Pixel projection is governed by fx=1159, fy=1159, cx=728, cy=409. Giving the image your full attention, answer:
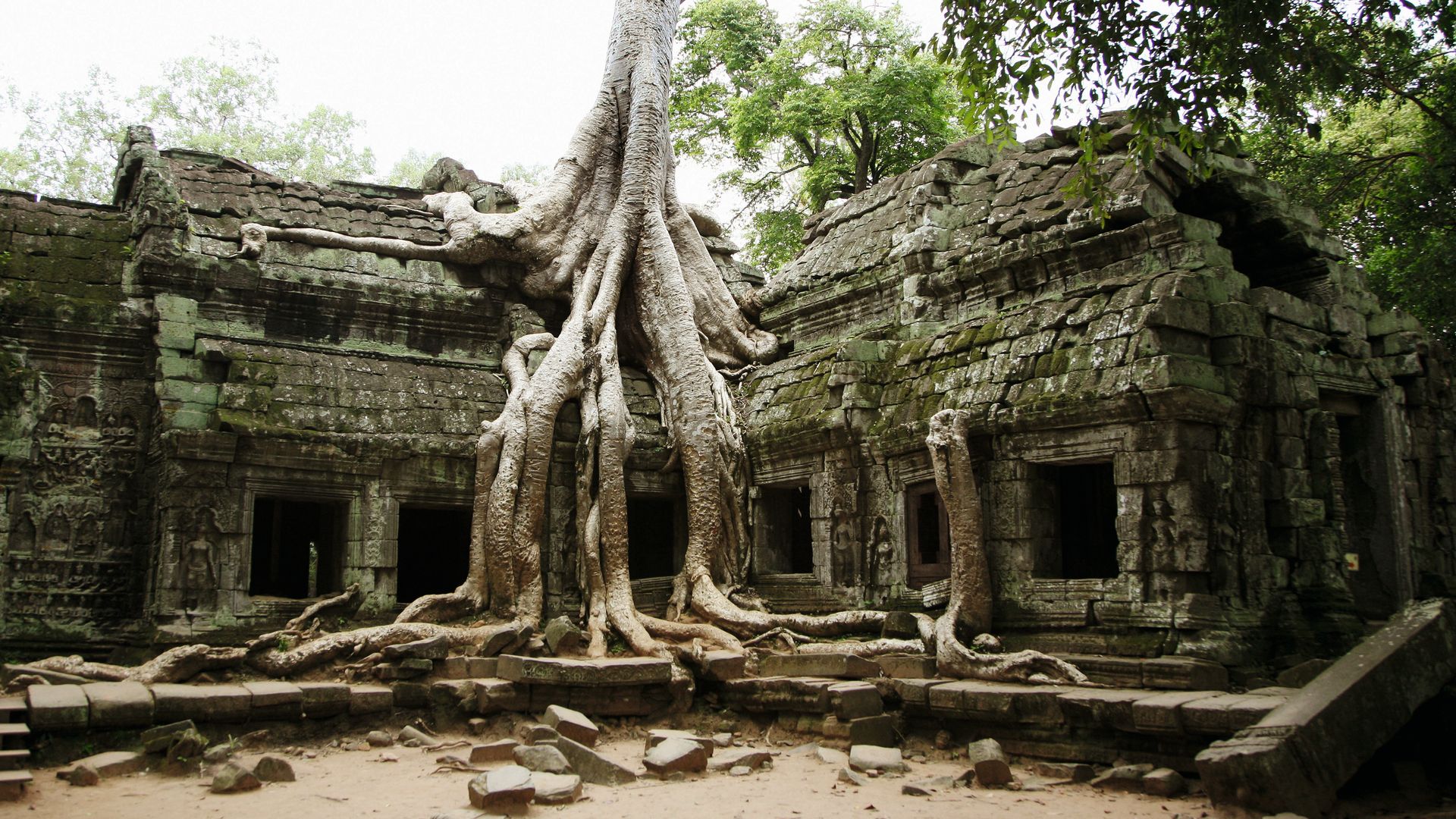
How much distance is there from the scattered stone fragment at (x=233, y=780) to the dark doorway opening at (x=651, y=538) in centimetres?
581

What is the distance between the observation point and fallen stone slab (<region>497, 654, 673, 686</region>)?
792 centimetres

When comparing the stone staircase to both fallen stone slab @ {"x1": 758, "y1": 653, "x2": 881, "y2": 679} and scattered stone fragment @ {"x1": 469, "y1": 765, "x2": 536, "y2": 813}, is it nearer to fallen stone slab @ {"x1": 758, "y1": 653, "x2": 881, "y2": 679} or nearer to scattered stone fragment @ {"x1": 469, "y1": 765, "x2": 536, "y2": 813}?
scattered stone fragment @ {"x1": 469, "y1": 765, "x2": 536, "y2": 813}

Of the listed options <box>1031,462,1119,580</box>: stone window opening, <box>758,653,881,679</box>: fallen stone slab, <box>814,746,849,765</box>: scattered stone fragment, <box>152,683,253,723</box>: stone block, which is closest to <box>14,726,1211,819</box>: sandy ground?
<box>814,746,849,765</box>: scattered stone fragment

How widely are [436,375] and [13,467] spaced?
3411mm

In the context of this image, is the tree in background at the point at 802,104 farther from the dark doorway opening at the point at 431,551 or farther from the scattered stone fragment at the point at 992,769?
the scattered stone fragment at the point at 992,769

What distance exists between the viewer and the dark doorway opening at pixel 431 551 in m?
12.6

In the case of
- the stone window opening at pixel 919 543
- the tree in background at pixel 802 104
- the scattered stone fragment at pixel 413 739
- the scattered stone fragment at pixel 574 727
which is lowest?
the scattered stone fragment at pixel 413 739

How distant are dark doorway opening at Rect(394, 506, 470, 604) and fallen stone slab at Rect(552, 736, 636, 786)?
6.40 m

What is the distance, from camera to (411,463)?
32.8 feet

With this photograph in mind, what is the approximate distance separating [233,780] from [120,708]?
1.19m

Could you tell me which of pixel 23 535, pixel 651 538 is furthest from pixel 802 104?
pixel 23 535

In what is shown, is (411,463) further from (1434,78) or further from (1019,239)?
(1434,78)

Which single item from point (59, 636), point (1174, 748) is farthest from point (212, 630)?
point (1174, 748)

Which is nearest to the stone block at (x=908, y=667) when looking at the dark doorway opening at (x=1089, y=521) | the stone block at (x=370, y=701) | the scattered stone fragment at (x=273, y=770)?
the dark doorway opening at (x=1089, y=521)
